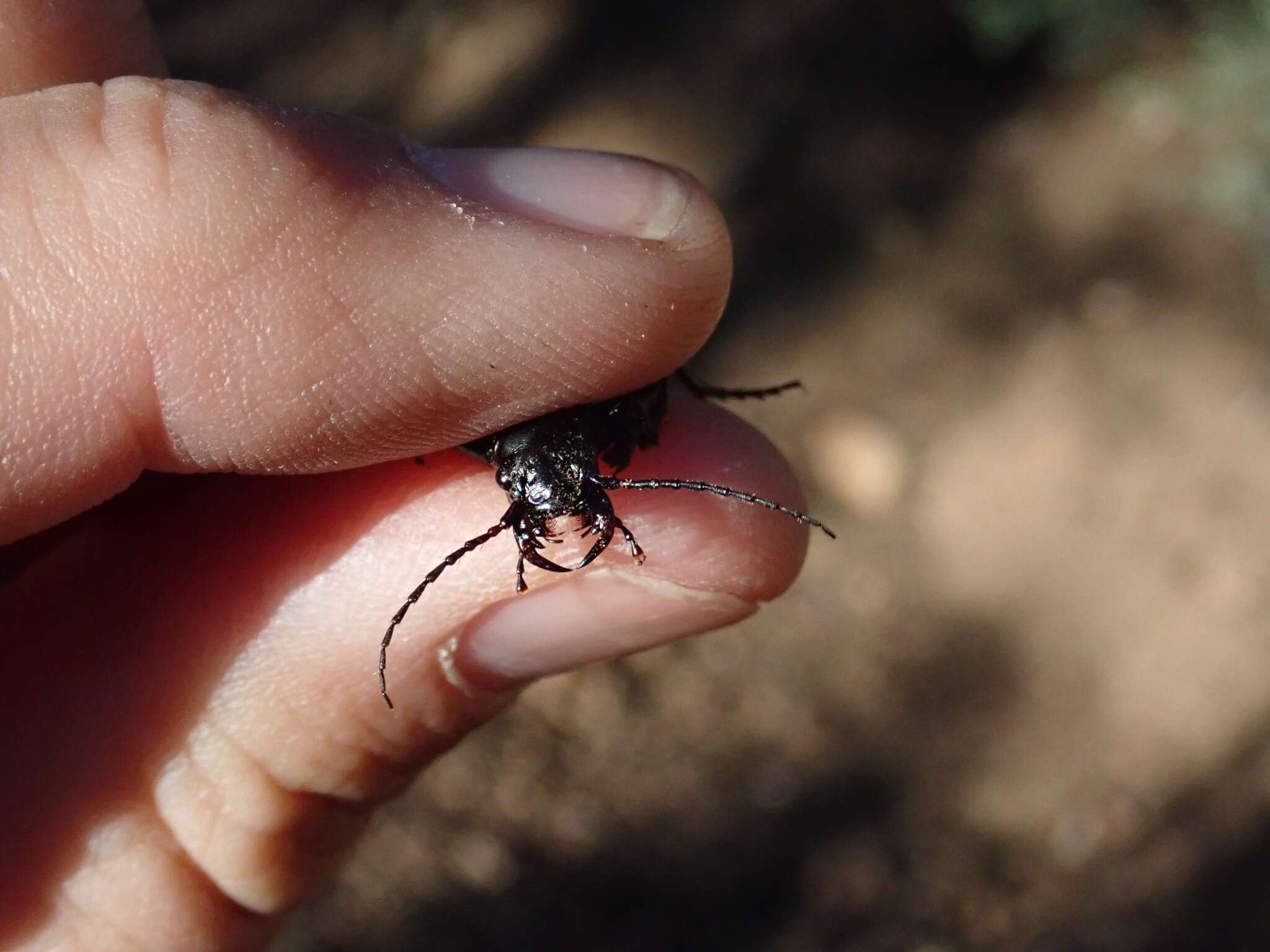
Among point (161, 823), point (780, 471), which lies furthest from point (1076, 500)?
point (161, 823)

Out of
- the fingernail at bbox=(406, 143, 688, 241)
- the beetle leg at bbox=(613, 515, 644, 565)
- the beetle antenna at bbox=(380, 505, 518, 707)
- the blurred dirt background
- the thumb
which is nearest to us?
the thumb

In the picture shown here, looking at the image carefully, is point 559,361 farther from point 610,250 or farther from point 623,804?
point 623,804

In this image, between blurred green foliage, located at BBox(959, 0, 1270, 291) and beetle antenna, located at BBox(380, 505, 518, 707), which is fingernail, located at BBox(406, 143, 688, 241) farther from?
blurred green foliage, located at BBox(959, 0, 1270, 291)

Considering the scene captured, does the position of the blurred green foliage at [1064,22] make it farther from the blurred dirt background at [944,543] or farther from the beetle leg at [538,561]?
the beetle leg at [538,561]

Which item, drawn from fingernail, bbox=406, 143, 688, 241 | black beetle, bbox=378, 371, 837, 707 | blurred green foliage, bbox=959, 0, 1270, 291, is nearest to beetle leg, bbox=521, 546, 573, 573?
black beetle, bbox=378, 371, 837, 707

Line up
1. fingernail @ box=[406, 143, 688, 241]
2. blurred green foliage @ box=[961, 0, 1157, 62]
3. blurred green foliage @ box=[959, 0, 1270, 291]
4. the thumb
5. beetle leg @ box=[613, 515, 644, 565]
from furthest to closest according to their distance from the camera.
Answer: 1. blurred green foliage @ box=[961, 0, 1157, 62]
2. blurred green foliage @ box=[959, 0, 1270, 291]
3. beetle leg @ box=[613, 515, 644, 565]
4. fingernail @ box=[406, 143, 688, 241]
5. the thumb

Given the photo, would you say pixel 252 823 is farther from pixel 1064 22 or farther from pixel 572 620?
pixel 1064 22

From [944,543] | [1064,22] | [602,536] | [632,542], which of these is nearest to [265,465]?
[602,536]
